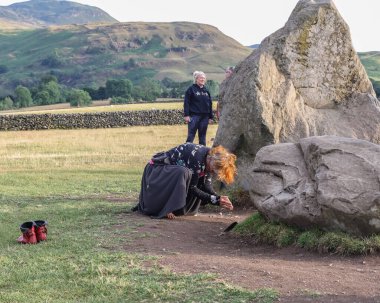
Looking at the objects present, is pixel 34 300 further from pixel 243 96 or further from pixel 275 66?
pixel 275 66

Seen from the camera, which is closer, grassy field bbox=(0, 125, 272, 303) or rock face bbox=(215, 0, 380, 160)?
grassy field bbox=(0, 125, 272, 303)

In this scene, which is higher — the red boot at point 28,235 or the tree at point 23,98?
the red boot at point 28,235

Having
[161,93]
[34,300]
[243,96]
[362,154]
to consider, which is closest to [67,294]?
[34,300]

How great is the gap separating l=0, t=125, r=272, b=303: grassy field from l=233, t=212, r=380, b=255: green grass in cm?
208

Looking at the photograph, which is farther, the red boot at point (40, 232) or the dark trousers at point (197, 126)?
the dark trousers at point (197, 126)

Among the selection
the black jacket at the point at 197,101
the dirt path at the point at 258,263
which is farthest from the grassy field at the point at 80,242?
the black jacket at the point at 197,101

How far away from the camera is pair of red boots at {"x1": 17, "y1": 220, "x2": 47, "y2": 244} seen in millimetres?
11484

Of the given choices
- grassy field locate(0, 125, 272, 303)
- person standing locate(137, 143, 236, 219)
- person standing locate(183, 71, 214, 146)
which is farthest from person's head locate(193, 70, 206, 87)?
person standing locate(137, 143, 236, 219)

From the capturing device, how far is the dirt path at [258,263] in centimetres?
813

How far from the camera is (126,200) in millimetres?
17266

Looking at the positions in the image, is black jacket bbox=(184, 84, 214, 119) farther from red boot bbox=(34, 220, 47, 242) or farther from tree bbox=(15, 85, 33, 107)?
tree bbox=(15, 85, 33, 107)

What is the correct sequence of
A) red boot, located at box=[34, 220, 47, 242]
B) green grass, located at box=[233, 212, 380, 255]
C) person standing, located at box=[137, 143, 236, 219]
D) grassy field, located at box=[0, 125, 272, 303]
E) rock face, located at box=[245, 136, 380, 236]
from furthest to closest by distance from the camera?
person standing, located at box=[137, 143, 236, 219], red boot, located at box=[34, 220, 47, 242], rock face, located at box=[245, 136, 380, 236], green grass, located at box=[233, 212, 380, 255], grassy field, located at box=[0, 125, 272, 303]

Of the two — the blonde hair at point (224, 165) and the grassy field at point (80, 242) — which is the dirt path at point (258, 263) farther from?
the blonde hair at point (224, 165)

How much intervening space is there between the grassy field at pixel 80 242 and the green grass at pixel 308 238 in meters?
2.08
